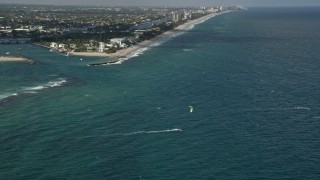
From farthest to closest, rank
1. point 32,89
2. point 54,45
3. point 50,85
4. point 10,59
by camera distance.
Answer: point 54,45 < point 10,59 < point 50,85 < point 32,89

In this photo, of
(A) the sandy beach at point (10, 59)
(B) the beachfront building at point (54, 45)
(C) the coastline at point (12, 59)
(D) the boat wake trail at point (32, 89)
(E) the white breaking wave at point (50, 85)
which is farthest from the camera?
(B) the beachfront building at point (54, 45)

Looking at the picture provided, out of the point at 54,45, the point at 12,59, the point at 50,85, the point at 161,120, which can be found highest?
the point at 54,45

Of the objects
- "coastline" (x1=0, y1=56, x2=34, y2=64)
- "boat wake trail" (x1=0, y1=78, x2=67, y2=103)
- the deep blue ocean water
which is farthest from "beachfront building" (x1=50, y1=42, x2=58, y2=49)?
"boat wake trail" (x1=0, y1=78, x2=67, y2=103)

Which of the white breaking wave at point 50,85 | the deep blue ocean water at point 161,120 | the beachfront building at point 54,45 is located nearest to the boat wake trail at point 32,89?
→ the white breaking wave at point 50,85

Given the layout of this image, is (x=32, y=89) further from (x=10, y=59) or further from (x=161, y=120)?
(x=10, y=59)

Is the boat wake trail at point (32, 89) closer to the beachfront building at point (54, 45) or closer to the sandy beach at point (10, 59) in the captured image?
the sandy beach at point (10, 59)

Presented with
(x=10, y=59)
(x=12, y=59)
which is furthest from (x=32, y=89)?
(x=10, y=59)

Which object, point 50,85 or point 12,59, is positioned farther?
point 12,59

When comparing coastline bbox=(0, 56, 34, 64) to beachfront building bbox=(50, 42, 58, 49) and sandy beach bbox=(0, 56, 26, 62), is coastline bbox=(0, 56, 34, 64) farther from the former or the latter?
beachfront building bbox=(50, 42, 58, 49)
